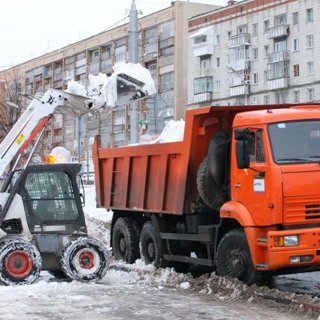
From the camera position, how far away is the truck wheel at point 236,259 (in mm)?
11461

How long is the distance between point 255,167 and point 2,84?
40.2m

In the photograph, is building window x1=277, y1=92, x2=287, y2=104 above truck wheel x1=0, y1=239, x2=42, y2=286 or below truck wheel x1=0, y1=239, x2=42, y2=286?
above

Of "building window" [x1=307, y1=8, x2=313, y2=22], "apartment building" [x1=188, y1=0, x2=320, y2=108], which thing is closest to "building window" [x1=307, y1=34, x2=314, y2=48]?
"apartment building" [x1=188, y1=0, x2=320, y2=108]

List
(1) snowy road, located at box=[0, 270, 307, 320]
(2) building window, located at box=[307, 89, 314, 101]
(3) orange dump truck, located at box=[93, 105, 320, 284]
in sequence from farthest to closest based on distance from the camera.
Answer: (2) building window, located at box=[307, 89, 314, 101]
(3) orange dump truck, located at box=[93, 105, 320, 284]
(1) snowy road, located at box=[0, 270, 307, 320]

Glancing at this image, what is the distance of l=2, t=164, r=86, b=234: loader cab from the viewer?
13109 mm

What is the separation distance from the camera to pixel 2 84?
163 feet

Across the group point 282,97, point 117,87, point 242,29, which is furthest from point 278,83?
point 117,87

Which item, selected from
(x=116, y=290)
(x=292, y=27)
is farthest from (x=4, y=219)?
(x=292, y=27)

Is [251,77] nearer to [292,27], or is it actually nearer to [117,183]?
[292,27]

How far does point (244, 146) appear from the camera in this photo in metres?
11.5

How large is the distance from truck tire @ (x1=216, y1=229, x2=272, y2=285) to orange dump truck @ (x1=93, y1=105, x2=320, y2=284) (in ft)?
0.05

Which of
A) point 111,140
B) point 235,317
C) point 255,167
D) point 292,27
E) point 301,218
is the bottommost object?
point 235,317

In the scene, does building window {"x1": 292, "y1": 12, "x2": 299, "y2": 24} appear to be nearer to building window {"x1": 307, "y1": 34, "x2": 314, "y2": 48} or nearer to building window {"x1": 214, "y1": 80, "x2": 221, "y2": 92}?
building window {"x1": 307, "y1": 34, "x2": 314, "y2": 48}

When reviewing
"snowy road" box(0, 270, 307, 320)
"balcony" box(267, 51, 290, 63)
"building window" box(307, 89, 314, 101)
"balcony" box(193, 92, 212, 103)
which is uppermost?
"balcony" box(267, 51, 290, 63)
